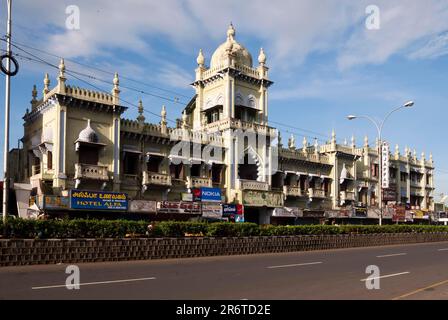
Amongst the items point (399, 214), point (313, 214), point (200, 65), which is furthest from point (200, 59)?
point (399, 214)

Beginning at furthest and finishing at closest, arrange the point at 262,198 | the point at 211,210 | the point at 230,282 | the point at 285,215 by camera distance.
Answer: the point at 285,215, the point at 262,198, the point at 211,210, the point at 230,282

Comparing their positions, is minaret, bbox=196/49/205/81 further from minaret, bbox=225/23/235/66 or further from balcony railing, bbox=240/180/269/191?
balcony railing, bbox=240/180/269/191

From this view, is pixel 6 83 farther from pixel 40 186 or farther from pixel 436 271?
pixel 436 271

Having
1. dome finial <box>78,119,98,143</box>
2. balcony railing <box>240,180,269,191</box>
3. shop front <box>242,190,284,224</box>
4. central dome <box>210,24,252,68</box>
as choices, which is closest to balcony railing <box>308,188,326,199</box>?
shop front <box>242,190,284,224</box>

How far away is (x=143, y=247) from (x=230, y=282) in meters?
8.29

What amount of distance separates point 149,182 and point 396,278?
20.5 metres

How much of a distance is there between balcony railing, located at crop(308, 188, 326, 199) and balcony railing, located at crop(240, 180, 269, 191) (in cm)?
657

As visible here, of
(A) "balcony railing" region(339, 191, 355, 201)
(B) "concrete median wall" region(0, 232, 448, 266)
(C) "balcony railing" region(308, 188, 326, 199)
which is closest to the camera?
(B) "concrete median wall" region(0, 232, 448, 266)

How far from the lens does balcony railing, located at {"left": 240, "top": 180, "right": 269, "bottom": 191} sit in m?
36.6

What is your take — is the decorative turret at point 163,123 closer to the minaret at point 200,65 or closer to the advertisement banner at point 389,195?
the minaret at point 200,65

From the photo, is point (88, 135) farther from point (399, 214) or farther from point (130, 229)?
point (399, 214)

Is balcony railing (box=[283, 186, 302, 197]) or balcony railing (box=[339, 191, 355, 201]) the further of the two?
balcony railing (box=[339, 191, 355, 201])

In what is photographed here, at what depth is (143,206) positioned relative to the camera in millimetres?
30281

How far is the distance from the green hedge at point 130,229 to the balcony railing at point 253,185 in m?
8.57
